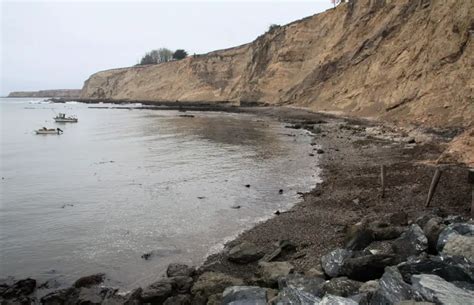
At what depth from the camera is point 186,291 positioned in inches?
307

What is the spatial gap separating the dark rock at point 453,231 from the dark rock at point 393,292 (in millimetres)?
1622

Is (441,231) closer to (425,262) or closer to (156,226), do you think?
(425,262)

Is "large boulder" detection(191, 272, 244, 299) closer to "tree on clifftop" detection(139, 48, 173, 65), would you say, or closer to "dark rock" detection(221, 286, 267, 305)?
"dark rock" detection(221, 286, 267, 305)

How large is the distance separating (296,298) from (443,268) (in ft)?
6.88

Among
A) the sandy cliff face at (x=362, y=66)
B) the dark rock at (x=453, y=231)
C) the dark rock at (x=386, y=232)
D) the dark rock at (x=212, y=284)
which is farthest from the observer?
the sandy cliff face at (x=362, y=66)

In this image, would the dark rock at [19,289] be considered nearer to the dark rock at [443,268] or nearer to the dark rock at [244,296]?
the dark rock at [244,296]

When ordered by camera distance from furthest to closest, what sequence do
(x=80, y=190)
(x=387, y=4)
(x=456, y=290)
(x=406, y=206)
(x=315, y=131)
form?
(x=387, y=4) → (x=315, y=131) → (x=80, y=190) → (x=406, y=206) → (x=456, y=290)

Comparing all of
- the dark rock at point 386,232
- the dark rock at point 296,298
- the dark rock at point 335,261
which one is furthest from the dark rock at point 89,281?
the dark rock at point 386,232

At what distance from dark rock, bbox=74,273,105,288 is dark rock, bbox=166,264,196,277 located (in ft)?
4.82

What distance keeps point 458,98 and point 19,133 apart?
131ft

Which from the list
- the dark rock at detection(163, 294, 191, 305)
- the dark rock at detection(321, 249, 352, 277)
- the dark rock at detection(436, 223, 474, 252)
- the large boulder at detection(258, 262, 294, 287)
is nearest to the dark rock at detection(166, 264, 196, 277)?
the dark rock at detection(163, 294, 191, 305)

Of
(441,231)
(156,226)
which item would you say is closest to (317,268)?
(441,231)

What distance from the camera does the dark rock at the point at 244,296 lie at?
6027 millimetres

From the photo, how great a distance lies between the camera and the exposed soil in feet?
30.0
